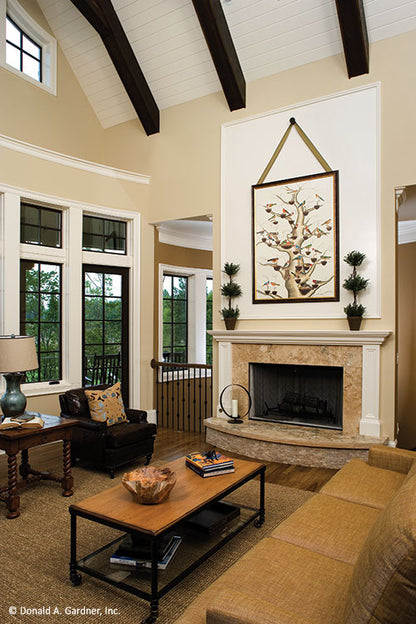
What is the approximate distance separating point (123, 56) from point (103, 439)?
459 cm

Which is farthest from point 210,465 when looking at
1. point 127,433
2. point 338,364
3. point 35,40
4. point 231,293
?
point 35,40

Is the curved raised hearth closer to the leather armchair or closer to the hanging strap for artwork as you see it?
the leather armchair

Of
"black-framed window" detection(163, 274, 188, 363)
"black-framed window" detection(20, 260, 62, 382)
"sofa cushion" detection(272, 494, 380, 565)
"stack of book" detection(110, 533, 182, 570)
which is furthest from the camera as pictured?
"black-framed window" detection(163, 274, 188, 363)

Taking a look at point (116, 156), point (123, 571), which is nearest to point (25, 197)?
point (116, 156)

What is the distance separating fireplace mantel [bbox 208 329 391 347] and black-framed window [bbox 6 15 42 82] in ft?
13.6

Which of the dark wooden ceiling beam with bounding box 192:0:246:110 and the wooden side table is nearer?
the wooden side table

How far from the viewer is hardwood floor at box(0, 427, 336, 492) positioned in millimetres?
4098

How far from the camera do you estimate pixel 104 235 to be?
238 inches

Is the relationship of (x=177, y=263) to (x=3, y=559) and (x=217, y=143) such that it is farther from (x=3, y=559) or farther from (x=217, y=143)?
(x=3, y=559)

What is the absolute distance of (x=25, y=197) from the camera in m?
5.18

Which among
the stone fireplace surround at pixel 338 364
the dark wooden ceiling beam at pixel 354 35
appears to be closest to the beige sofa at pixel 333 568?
the stone fireplace surround at pixel 338 364

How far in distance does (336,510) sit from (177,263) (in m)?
5.94

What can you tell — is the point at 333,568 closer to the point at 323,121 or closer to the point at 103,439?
the point at 103,439

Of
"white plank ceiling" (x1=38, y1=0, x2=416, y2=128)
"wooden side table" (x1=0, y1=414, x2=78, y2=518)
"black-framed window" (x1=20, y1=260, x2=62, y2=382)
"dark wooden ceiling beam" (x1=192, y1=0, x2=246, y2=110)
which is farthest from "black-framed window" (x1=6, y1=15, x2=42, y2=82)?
"wooden side table" (x1=0, y1=414, x2=78, y2=518)
